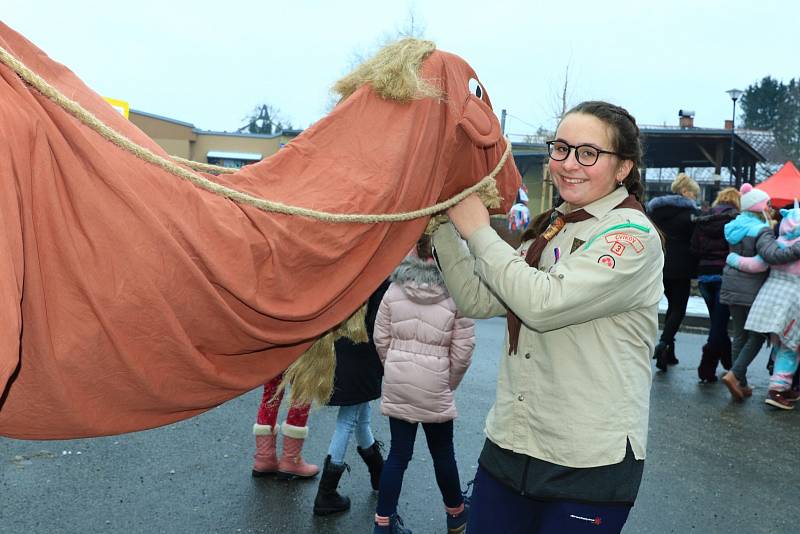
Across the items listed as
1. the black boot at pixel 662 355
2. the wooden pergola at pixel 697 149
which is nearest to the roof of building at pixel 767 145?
the wooden pergola at pixel 697 149

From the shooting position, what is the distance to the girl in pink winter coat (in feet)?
11.1

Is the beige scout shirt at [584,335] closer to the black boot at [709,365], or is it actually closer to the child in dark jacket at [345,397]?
the child in dark jacket at [345,397]

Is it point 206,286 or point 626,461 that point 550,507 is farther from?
point 206,286

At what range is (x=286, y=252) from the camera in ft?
5.64

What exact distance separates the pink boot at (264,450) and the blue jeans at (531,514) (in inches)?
→ 86.0

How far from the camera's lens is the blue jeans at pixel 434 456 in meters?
3.38

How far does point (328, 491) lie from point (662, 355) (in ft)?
14.8

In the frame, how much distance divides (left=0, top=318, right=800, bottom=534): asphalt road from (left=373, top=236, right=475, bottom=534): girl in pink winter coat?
1.22 feet

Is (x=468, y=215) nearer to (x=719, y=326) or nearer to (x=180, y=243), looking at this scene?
(x=180, y=243)

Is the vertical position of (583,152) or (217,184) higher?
(583,152)

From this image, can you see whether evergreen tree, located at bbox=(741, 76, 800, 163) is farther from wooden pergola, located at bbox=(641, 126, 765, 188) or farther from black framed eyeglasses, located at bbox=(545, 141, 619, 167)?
black framed eyeglasses, located at bbox=(545, 141, 619, 167)

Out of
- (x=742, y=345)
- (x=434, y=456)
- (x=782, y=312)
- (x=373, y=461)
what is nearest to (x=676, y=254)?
(x=742, y=345)

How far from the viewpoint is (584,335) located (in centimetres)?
197

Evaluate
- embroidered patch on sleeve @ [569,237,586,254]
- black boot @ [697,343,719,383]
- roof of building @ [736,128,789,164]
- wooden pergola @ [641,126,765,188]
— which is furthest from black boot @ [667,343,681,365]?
roof of building @ [736,128,789,164]
